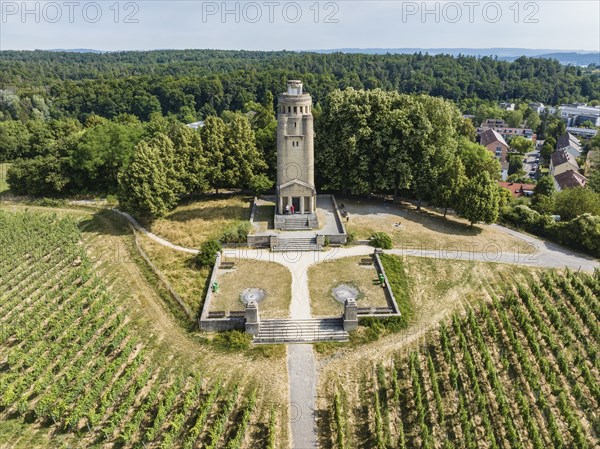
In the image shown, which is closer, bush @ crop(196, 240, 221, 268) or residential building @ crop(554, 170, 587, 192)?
bush @ crop(196, 240, 221, 268)

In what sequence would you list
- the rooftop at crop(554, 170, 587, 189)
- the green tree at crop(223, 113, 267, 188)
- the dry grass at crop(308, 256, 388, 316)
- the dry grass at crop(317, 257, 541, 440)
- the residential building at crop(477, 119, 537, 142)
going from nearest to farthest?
the dry grass at crop(317, 257, 541, 440) → the dry grass at crop(308, 256, 388, 316) → the green tree at crop(223, 113, 267, 188) → the rooftop at crop(554, 170, 587, 189) → the residential building at crop(477, 119, 537, 142)

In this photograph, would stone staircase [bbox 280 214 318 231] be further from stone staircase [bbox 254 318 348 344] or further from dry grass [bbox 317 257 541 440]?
stone staircase [bbox 254 318 348 344]

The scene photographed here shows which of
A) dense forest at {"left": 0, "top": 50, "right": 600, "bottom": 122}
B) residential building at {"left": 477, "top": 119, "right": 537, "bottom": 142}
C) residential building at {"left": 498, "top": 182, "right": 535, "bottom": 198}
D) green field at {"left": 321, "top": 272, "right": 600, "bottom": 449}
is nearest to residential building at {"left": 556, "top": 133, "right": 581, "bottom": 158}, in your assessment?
residential building at {"left": 477, "top": 119, "right": 537, "bottom": 142}

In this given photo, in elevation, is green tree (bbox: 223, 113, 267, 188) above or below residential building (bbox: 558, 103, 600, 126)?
below

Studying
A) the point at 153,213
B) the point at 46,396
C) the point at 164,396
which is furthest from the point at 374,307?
the point at 153,213

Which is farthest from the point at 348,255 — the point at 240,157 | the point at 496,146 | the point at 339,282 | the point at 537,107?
the point at 537,107

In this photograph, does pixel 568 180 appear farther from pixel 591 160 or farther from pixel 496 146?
pixel 496 146
